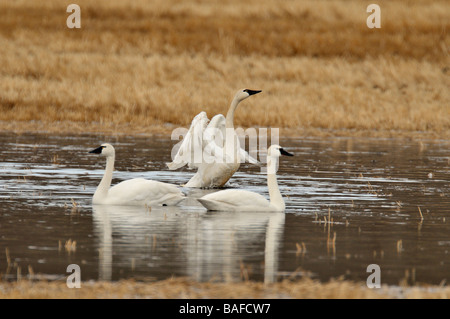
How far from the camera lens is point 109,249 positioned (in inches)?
371

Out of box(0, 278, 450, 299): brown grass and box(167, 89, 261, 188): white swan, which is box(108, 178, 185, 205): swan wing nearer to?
box(167, 89, 261, 188): white swan

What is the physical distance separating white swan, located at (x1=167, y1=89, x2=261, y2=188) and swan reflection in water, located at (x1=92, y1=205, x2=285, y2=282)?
2.78 m

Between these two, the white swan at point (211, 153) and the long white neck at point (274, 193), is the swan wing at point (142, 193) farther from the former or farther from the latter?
the white swan at point (211, 153)

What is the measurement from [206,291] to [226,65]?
2786 cm

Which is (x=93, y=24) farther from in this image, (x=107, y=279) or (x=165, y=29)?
(x=107, y=279)

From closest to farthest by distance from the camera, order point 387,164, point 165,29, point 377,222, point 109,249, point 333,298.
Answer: point 333,298, point 109,249, point 377,222, point 387,164, point 165,29

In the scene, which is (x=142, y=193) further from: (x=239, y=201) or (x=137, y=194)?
(x=239, y=201)

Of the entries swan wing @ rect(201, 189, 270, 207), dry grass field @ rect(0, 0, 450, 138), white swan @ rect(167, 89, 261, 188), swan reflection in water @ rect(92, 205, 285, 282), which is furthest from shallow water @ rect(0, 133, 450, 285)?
dry grass field @ rect(0, 0, 450, 138)

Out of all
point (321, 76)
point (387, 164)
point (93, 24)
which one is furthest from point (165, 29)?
point (387, 164)

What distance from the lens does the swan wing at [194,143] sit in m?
15.8

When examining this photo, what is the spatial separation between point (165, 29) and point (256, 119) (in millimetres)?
12015

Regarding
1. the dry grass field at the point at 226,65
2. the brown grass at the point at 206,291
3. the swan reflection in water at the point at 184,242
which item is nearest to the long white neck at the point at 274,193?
the swan reflection in water at the point at 184,242

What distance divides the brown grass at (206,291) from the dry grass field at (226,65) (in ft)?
66.4

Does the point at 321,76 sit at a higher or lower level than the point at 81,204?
higher
